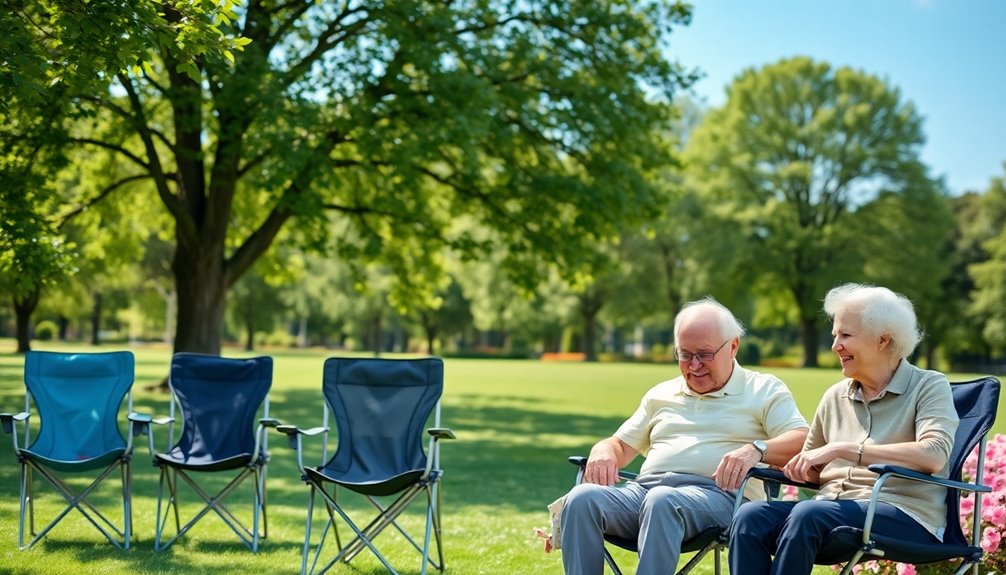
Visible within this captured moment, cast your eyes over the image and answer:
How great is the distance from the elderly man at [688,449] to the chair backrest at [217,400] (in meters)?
2.40

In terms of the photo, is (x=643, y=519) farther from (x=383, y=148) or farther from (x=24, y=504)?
(x=383, y=148)

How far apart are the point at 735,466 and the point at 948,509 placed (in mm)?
686

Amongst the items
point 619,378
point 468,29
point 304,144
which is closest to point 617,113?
point 468,29

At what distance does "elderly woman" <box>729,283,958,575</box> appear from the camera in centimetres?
324

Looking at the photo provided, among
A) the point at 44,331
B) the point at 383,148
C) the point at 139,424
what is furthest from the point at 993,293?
the point at 44,331

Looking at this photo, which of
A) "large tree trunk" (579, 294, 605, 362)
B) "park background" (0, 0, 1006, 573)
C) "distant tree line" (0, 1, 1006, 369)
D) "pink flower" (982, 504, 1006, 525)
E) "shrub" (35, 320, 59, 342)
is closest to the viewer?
"pink flower" (982, 504, 1006, 525)

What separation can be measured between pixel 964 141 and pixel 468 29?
73.4 feet

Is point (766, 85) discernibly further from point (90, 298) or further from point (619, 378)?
point (90, 298)

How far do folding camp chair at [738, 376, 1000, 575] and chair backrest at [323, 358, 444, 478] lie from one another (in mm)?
2085

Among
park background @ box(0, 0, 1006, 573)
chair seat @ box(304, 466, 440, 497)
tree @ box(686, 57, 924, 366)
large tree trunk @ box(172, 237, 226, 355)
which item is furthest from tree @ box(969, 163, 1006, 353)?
chair seat @ box(304, 466, 440, 497)

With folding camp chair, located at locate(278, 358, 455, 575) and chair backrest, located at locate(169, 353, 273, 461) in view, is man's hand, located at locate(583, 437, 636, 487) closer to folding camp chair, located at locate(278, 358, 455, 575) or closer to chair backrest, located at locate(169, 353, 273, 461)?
folding camp chair, located at locate(278, 358, 455, 575)

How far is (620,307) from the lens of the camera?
37344 millimetres

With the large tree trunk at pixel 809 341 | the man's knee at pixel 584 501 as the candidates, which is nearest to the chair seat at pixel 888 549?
the man's knee at pixel 584 501

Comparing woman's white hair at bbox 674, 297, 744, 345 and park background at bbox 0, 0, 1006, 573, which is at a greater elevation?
park background at bbox 0, 0, 1006, 573
